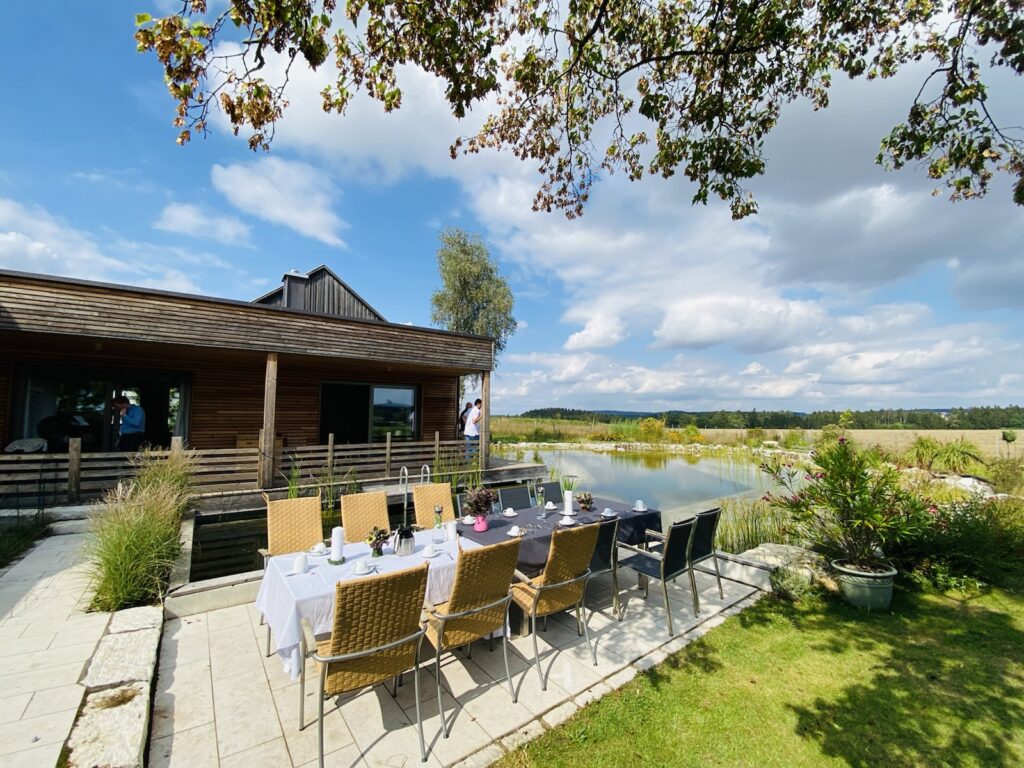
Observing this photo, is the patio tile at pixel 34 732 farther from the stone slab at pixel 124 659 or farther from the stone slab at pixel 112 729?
the stone slab at pixel 124 659

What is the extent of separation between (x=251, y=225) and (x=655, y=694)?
10922 mm

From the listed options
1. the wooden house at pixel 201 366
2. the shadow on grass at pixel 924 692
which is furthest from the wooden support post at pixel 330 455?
the shadow on grass at pixel 924 692

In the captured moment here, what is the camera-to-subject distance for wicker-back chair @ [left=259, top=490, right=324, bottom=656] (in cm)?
351

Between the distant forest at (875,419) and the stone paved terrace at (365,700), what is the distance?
12.6 metres

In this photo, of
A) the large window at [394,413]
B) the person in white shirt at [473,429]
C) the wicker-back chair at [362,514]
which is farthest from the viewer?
the large window at [394,413]

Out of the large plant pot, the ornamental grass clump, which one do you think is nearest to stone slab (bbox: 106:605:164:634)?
the ornamental grass clump

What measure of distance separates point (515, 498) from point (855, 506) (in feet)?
11.1

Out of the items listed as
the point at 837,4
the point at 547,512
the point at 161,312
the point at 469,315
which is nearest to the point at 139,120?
the point at 161,312

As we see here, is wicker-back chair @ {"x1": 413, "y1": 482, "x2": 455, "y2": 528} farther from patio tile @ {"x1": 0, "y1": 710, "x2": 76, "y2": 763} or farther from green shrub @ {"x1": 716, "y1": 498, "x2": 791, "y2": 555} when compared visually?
green shrub @ {"x1": 716, "y1": 498, "x2": 791, "y2": 555}

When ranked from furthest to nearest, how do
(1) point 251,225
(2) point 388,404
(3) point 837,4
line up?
(2) point 388,404
(1) point 251,225
(3) point 837,4

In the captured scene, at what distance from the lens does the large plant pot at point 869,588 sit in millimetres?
3756

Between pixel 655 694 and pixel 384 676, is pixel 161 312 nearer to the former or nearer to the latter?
pixel 384 676

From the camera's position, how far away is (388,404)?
442 inches

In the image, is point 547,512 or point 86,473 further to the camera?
point 86,473
